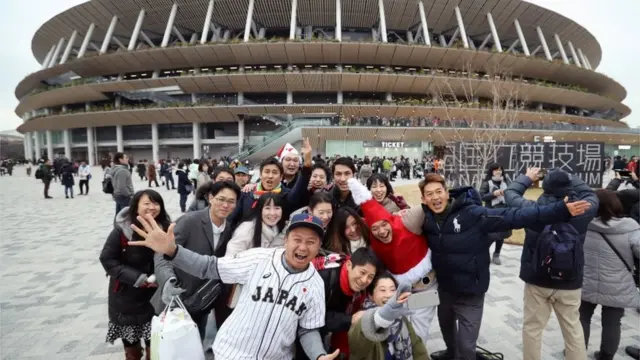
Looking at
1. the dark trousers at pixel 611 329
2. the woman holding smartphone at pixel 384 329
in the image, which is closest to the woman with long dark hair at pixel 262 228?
the woman holding smartphone at pixel 384 329

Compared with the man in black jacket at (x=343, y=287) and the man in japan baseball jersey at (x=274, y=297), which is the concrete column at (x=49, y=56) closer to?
the man in japan baseball jersey at (x=274, y=297)

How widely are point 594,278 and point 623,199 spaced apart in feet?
5.79

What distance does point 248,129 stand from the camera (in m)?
37.2

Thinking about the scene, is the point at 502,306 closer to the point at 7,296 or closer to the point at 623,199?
the point at 623,199

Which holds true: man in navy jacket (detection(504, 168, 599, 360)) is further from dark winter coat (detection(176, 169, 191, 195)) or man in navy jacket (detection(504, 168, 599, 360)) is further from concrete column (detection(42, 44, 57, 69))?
concrete column (detection(42, 44, 57, 69))

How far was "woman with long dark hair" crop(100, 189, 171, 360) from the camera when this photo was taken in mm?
2910

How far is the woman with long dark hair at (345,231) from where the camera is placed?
10.0 ft

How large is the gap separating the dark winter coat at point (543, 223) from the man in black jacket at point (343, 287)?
1437 millimetres

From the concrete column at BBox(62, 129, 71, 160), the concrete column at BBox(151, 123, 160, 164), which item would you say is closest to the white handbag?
the concrete column at BBox(151, 123, 160, 164)

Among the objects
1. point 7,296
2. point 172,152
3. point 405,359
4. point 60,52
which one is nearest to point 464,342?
point 405,359

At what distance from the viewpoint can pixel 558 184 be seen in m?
2.80

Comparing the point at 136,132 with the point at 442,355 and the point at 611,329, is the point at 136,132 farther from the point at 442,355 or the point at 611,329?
the point at 611,329

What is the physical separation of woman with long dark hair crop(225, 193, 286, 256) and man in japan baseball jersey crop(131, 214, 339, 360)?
64 centimetres

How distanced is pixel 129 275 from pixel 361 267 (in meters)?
2.11
